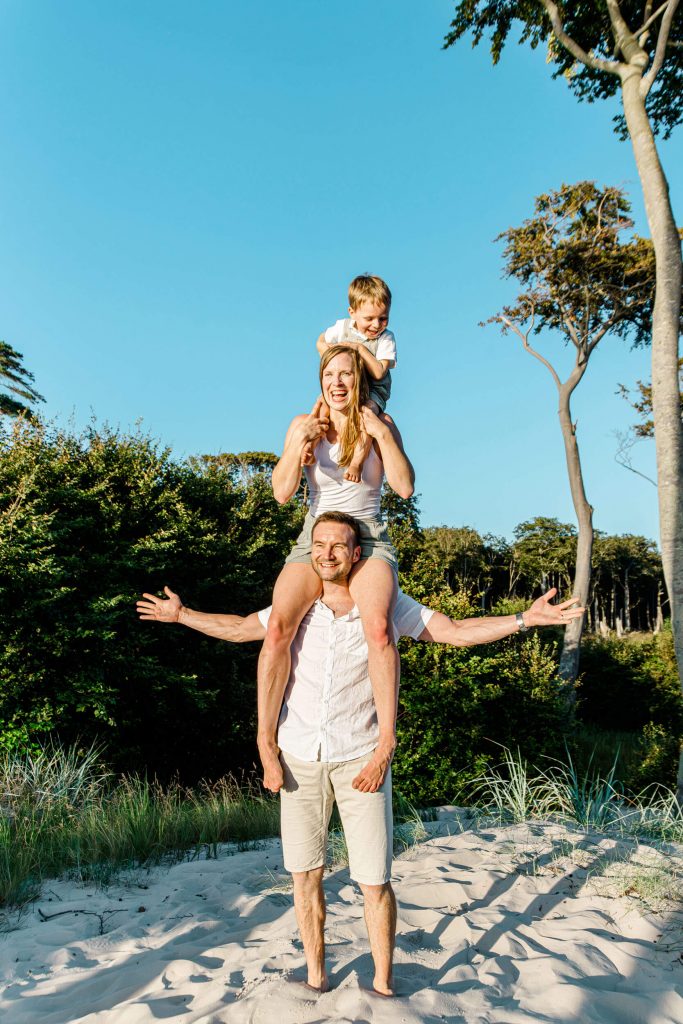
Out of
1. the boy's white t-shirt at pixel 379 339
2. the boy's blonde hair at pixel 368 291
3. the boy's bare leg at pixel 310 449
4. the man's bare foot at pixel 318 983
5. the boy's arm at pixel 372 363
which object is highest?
the boy's blonde hair at pixel 368 291

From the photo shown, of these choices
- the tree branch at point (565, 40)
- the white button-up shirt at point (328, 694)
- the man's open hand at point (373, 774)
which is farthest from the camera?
the tree branch at point (565, 40)

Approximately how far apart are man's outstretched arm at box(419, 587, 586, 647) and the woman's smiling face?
3.56 feet

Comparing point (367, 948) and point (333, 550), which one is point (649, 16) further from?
point (367, 948)

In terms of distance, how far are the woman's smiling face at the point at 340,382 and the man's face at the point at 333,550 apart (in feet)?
2.05

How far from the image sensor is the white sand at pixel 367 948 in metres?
3.12

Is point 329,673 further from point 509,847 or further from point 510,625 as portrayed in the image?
point 509,847

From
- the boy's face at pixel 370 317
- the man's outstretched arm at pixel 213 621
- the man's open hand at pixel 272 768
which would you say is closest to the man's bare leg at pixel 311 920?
the man's open hand at pixel 272 768

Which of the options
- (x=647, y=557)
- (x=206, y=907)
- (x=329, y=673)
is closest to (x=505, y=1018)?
(x=329, y=673)

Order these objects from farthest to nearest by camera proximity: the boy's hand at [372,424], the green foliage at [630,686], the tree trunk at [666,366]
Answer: the green foliage at [630,686]
the tree trunk at [666,366]
the boy's hand at [372,424]

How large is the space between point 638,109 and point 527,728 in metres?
7.98

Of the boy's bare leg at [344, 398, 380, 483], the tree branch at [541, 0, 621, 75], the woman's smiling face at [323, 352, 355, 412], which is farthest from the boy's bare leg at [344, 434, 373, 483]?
the tree branch at [541, 0, 621, 75]

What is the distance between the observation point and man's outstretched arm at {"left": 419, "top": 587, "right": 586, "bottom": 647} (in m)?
3.36

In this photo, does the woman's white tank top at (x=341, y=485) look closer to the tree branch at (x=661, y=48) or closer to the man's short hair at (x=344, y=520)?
the man's short hair at (x=344, y=520)

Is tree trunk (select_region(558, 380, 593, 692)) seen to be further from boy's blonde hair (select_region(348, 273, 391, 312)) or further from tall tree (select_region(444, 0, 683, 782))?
boy's blonde hair (select_region(348, 273, 391, 312))
